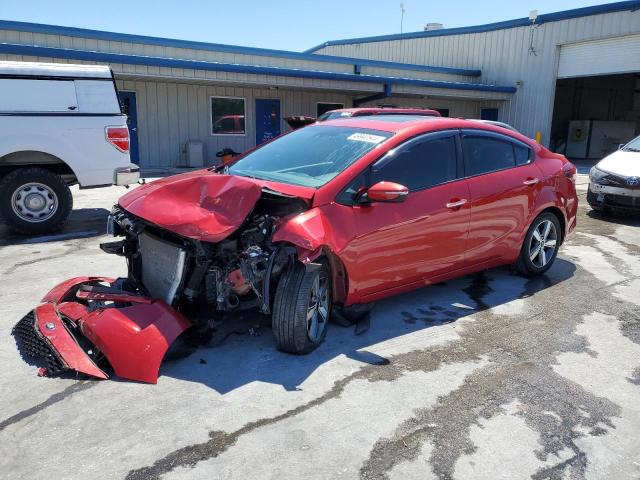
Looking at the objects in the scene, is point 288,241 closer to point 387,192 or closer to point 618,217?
point 387,192

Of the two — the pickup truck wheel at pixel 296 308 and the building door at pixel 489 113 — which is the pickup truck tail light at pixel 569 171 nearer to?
the pickup truck wheel at pixel 296 308

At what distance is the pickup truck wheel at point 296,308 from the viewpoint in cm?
350

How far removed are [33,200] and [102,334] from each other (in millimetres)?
4861

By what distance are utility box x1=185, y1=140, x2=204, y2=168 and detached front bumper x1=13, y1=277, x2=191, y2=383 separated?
12493mm

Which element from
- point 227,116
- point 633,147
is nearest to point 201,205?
point 633,147

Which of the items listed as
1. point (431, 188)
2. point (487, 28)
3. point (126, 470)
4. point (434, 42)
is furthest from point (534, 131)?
point (126, 470)

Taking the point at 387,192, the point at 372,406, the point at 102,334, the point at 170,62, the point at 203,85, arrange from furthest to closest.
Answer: the point at 203,85, the point at 170,62, the point at 387,192, the point at 102,334, the point at 372,406

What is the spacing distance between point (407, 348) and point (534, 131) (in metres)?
20.1

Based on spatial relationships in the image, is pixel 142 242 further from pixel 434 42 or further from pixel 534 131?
pixel 434 42

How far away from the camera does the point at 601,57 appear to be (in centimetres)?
1884

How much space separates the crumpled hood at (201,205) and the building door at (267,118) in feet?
46.4

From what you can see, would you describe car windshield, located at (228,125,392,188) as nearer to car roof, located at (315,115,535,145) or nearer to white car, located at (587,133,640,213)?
car roof, located at (315,115,535,145)

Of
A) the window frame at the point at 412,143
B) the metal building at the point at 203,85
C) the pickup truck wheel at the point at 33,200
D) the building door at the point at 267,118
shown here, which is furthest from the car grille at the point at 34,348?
the building door at the point at 267,118

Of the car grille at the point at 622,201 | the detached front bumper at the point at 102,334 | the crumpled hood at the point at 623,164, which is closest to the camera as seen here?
the detached front bumper at the point at 102,334
